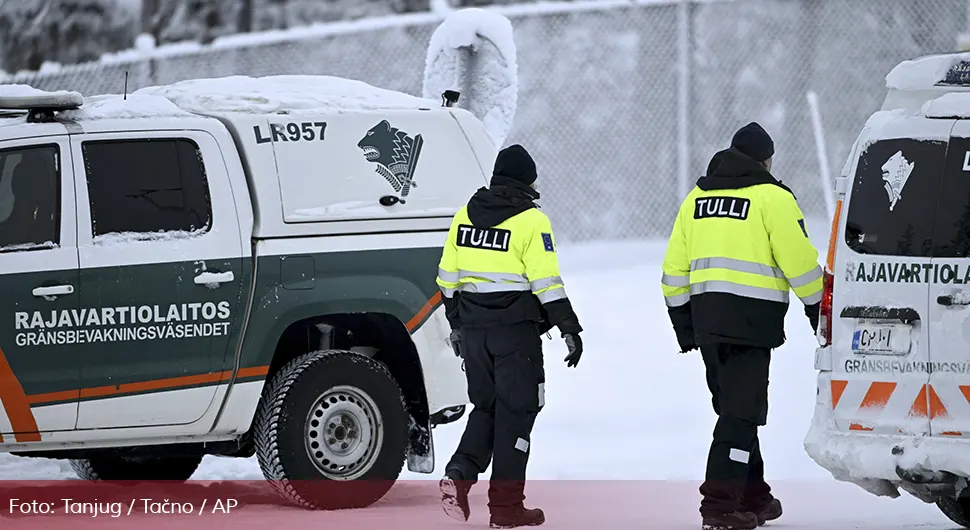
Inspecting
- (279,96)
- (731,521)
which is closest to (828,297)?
(731,521)

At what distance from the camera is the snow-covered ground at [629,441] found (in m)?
8.29

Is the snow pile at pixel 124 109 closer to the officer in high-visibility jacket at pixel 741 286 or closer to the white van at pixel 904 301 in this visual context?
the officer in high-visibility jacket at pixel 741 286

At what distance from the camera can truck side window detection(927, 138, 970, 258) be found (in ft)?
22.8

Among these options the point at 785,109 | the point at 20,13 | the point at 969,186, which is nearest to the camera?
the point at 969,186

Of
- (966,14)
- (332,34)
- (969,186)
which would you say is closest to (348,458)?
(969,186)

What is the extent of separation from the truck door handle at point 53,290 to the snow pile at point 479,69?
13.7 ft

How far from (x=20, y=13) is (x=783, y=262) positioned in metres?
23.8

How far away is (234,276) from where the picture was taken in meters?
8.21

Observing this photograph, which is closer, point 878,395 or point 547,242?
point 878,395

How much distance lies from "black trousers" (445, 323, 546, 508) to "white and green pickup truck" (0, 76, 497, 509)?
2.22ft

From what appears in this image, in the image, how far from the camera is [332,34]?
14586mm

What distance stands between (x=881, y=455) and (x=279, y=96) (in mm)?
3634

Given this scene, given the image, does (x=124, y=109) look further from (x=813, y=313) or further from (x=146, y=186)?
(x=813, y=313)

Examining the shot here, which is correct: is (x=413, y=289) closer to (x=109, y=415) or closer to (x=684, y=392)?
(x=109, y=415)
